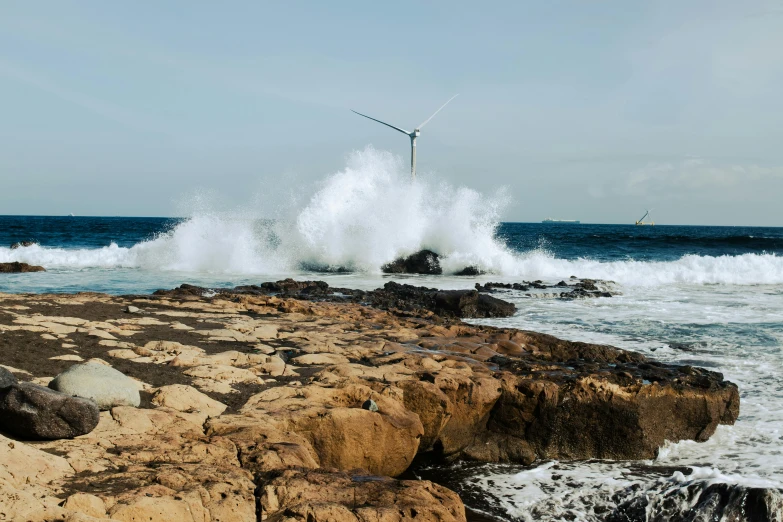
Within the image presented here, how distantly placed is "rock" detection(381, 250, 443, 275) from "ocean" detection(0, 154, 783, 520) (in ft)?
1.25

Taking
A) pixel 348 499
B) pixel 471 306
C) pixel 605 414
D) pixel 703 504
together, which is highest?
pixel 471 306

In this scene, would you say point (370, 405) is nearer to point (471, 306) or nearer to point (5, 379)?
point (5, 379)

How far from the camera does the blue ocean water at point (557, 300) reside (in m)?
5.39

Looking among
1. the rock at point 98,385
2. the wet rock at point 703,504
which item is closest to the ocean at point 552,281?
the wet rock at point 703,504

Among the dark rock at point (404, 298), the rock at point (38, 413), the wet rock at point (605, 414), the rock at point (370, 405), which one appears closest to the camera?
the rock at point (38, 413)

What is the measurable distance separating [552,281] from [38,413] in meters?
18.5

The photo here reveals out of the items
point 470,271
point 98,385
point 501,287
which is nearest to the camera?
point 98,385

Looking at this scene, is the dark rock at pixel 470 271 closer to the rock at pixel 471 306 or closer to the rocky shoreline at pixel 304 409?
the rock at pixel 471 306

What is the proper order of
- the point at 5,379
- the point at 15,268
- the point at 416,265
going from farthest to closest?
the point at 416,265
the point at 15,268
the point at 5,379

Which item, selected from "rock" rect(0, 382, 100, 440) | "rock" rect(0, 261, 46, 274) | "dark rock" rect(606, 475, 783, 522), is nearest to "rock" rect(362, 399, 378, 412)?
"dark rock" rect(606, 475, 783, 522)

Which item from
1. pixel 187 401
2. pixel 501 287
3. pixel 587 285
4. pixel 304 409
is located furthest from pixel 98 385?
pixel 587 285

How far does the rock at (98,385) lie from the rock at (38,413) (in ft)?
1.62

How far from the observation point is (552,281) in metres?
20.9

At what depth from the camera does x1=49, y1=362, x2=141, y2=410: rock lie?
14.6 ft
